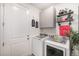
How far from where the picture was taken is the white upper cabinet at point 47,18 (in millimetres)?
1609

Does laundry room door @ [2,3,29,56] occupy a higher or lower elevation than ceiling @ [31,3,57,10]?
lower

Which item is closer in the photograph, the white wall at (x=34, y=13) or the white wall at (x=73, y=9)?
the white wall at (x=73, y=9)

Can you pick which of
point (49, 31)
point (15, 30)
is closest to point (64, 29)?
point (49, 31)

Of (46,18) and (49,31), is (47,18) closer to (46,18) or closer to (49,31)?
(46,18)

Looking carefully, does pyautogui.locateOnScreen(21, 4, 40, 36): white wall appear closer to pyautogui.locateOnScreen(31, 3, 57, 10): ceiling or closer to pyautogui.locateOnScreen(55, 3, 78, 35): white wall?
pyautogui.locateOnScreen(31, 3, 57, 10): ceiling

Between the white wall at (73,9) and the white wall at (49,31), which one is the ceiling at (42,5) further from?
the white wall at (49,31)

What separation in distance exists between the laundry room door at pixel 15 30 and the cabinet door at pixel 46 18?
0.25 metres

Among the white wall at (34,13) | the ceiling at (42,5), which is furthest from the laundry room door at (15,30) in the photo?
the ceiling at (42,5)

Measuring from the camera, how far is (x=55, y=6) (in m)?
1.60

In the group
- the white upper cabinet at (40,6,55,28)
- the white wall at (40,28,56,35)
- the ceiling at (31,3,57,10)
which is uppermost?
the ceiling at (31,3,57,10)

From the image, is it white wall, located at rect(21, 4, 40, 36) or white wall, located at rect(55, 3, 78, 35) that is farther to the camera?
white wall, located at rect(21, 4, 40, 36)

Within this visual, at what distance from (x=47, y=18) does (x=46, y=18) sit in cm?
2

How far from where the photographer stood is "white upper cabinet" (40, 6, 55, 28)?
1609mm

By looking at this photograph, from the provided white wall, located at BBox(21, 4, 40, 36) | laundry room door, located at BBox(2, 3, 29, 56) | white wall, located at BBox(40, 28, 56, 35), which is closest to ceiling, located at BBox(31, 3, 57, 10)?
white wall, located at BBox(21, 4, 40, 36)
